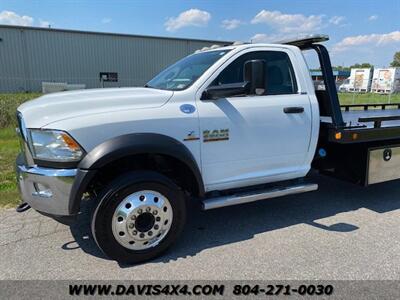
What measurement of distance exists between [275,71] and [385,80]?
52248mm

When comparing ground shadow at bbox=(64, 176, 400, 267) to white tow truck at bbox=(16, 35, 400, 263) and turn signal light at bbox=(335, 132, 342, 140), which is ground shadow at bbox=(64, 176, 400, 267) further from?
turn signal light at bbox=(335, 132, 342, 140)

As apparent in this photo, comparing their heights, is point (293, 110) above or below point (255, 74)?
below

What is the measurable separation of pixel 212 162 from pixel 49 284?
1.85 metres

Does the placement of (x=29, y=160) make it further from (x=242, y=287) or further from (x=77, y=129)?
(x=242, y=287)

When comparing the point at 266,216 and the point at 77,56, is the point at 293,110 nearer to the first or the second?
the point at 266,216

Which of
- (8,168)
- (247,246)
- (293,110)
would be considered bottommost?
(247,246)

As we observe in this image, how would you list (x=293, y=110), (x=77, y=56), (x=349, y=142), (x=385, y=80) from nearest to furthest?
(x=293, y=110) < (x=349, y=142) < (x=77, y=56) < (x=385, y=80)

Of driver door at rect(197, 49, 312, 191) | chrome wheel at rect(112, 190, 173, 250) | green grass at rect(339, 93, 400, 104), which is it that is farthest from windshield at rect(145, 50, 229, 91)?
green grass at rect(339, 93, 400, 104)

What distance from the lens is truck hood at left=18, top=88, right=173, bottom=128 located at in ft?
10.2

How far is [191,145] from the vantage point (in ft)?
11.5

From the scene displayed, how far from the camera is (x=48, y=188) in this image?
3121 millimetres

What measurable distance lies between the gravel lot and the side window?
62.7 inches

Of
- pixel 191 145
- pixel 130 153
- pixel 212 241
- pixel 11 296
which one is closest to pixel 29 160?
pixel 130 153

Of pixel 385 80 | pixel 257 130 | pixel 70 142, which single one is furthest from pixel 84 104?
pixel 385 80
